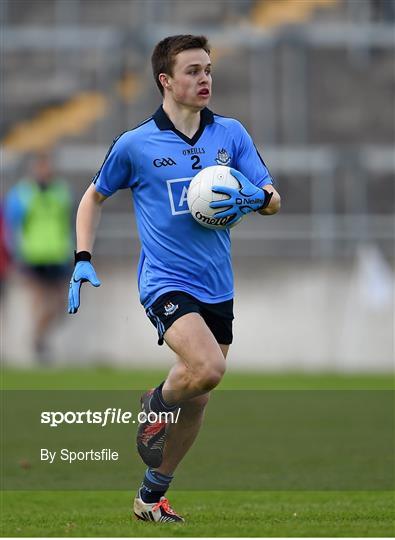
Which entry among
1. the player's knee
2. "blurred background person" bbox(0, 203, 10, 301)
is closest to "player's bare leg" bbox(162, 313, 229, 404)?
the player's knee

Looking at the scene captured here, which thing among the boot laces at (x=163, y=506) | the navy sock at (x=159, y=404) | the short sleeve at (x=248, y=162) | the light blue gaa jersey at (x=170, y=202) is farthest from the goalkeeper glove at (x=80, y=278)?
the boot laces at (x=163, y=506)

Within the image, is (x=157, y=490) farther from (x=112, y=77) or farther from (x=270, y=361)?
(x=112, y=77)

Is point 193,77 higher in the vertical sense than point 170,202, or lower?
higher

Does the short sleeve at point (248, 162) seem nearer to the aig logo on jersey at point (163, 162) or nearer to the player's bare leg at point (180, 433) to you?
the aig logo on jersey at point (163, 162)

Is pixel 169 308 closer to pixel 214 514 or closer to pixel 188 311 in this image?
pixel 188 311

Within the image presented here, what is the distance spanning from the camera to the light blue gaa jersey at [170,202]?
291 inches

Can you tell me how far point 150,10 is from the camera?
24.6 m

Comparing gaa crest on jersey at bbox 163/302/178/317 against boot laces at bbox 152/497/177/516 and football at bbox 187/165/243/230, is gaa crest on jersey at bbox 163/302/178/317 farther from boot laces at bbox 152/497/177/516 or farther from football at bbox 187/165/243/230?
boot laces at bbox 152/497/177/516

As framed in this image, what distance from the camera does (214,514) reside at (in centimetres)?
748

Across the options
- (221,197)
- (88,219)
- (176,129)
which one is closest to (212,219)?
(221,197)

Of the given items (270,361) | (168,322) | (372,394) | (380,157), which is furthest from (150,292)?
(380,157)

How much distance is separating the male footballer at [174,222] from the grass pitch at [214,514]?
35 centimetres

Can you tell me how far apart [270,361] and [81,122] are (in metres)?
7.17

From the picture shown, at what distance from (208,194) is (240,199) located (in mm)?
182
